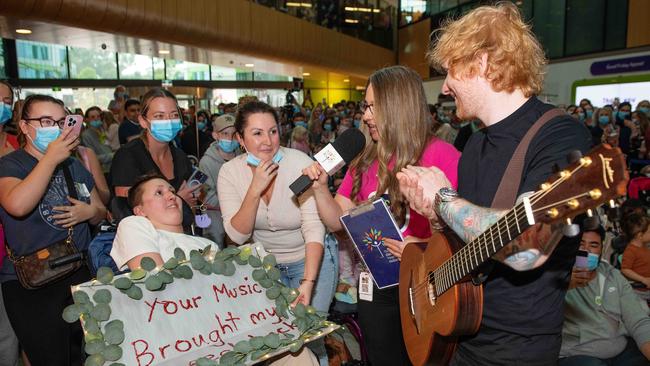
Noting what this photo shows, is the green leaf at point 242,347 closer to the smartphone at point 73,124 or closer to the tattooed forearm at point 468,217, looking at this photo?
the tattooed forearm at point 468,217

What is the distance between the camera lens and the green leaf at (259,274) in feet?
7.29

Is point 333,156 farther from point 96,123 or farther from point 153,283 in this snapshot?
point 96,123

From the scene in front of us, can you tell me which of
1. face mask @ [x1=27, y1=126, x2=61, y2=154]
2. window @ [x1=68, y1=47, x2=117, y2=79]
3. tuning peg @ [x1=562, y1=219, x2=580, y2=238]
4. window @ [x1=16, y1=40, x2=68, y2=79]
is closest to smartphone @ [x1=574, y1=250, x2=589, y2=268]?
tuning peg @ [x1=562, y1=219, x2=580, y2=238]

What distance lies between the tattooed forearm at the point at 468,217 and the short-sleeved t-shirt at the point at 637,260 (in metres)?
3.23

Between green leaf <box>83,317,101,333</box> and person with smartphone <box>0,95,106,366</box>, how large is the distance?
0.95m

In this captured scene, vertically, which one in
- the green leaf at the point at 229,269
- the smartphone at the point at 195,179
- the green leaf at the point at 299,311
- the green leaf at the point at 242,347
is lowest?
the green leaf at the point at 242,347

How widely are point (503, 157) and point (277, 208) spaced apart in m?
1.54

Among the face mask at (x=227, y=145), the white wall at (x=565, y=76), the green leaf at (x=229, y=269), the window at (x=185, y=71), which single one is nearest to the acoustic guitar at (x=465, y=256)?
the green leaf at (x=229, y=269)

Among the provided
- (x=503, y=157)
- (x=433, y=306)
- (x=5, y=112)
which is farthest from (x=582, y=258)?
(x=5, y=112)

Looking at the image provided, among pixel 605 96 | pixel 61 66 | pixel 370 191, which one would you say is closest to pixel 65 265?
pixel 370 191

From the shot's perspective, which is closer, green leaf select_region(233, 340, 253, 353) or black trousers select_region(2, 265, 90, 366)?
green leaf select_region(233, 340, 253, 353)

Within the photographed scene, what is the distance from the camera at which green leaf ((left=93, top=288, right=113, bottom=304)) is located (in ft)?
5.96

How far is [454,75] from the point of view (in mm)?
1573

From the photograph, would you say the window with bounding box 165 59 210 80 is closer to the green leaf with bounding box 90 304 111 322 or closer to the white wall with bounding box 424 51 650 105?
the white wall with bounding box 424 51 650 105
